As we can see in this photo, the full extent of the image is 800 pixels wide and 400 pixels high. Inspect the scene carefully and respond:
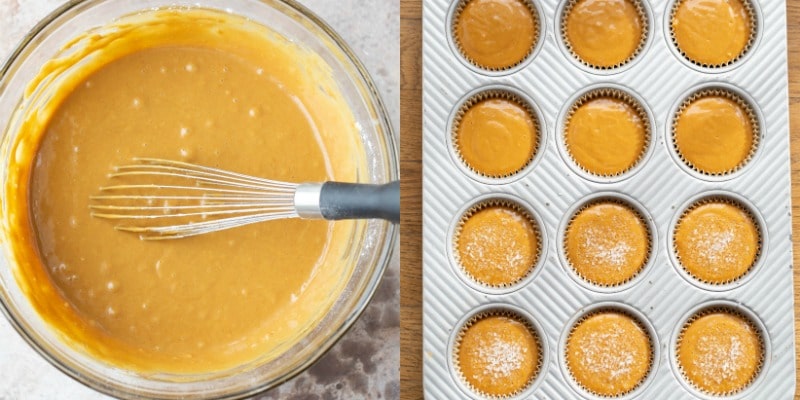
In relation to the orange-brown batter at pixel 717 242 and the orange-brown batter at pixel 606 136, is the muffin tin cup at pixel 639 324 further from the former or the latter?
the orange-brown batter at pixel 606 136

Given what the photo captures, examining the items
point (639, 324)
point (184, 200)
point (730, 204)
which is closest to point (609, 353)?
point (639, 324)

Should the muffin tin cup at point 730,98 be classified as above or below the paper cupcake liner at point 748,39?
below

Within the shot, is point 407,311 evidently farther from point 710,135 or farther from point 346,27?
point 346,27

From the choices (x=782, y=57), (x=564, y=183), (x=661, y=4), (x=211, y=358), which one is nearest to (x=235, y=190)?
(x=211, y=358)

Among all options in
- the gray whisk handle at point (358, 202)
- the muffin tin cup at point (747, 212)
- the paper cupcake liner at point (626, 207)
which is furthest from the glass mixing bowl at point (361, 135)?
the muffin tin cup at point (747, 212)

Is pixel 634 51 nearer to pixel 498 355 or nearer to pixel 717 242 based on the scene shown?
pixel 717 242

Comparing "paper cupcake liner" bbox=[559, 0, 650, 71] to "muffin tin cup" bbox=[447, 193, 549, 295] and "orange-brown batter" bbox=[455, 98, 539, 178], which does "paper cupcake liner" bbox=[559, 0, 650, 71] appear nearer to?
"orange-brown batter" bbox=[455, 98, 539, 178]
